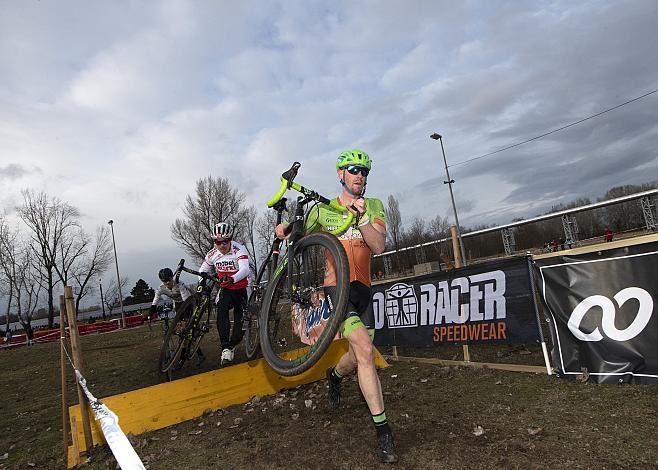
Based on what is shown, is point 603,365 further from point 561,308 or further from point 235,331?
point 235,331

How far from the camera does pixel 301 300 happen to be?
4695mm

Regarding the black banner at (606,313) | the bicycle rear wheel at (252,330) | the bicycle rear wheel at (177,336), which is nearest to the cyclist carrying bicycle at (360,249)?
the bicycle rear wheel at (252,330)

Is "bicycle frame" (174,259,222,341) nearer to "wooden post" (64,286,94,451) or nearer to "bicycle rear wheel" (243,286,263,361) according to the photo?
"bicycle rear wheel" (243,286,263,361)

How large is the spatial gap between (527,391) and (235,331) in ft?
15.3

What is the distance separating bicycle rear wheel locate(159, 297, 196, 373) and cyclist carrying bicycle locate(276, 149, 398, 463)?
3442mm

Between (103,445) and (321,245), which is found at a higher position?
(321,245)

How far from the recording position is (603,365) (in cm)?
539

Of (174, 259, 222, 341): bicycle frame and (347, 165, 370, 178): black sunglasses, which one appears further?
(174, 259, 222, 341): bicycle frame

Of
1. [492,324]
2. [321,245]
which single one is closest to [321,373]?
[492,324]

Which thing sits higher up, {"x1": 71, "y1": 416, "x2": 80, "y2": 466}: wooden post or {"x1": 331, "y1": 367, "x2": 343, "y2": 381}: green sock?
{"x1": 331, "y1": 367, "x2": 343, "y2": 381}: green sock

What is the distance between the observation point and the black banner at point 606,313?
5047 millimetres

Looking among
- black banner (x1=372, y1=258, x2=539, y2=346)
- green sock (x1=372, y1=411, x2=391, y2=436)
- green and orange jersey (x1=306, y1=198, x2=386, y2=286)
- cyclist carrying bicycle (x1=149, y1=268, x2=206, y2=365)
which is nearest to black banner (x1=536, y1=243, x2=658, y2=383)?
black banner (x1=372, y1=258, x2=539, y2=346)

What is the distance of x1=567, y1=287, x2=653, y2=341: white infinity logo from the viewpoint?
16.6ft

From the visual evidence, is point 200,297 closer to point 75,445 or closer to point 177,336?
point 177,336
